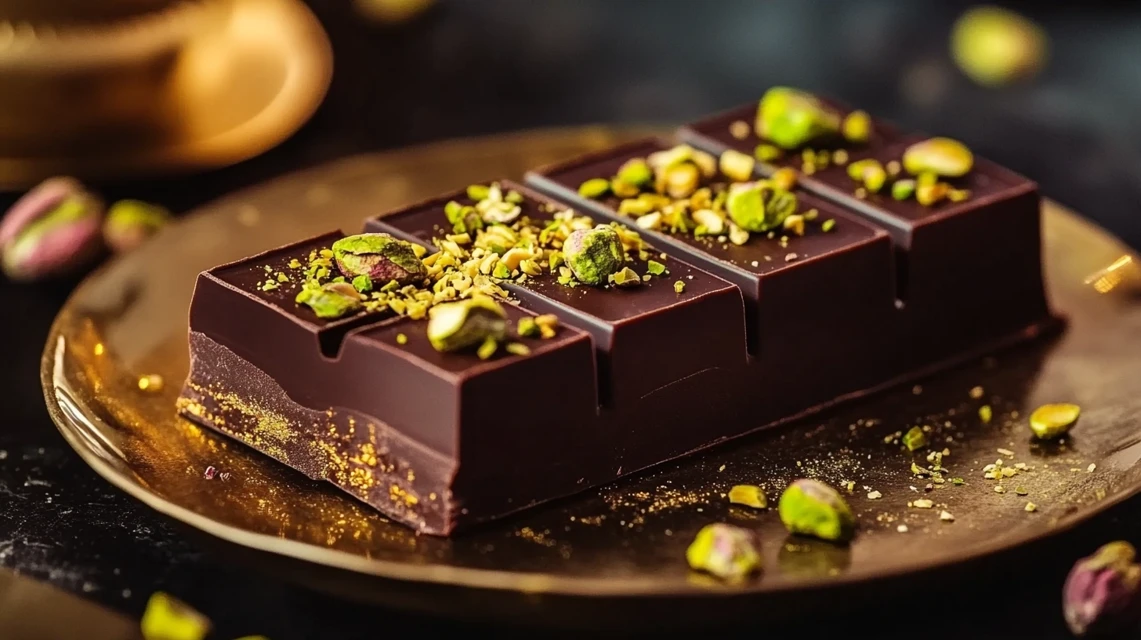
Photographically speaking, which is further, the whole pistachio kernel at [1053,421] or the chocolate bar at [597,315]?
the whole pistachio kernel at [1053,421]

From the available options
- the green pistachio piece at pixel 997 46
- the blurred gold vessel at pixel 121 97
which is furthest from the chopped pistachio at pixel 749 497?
the green pistachio piece at pixel 997 46

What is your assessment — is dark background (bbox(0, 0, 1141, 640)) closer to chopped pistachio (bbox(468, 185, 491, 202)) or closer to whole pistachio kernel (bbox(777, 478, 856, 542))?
chopped pistachio (bbox(468, 185, 491, 202))

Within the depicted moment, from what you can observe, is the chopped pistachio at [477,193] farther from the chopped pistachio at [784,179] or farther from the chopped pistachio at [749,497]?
the chopped pistachio at [749,497]

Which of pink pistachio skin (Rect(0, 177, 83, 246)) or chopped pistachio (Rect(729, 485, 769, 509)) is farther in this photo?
pink pistachio skin (Rect(0, 177, 83, 246))

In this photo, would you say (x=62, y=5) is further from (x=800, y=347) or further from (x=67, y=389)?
(x=800, y=347)

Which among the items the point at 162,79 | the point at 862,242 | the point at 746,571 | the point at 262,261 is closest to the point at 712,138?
the point at 862,242

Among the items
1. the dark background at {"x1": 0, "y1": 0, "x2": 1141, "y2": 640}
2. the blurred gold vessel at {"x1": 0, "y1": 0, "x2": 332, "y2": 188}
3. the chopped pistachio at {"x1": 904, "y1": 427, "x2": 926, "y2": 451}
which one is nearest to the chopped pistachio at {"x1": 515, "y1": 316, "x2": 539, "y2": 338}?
the chopped pistachio at {"x1": 904, "y1": 427, "x2": 926, "y2": 451}
